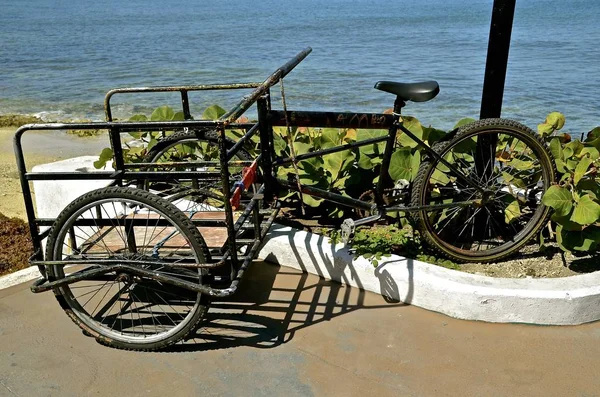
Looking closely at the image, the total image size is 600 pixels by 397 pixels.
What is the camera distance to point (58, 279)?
11.6ft

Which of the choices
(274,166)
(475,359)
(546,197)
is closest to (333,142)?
(274,166)

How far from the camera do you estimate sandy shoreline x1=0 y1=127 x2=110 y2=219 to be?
7.99 meters

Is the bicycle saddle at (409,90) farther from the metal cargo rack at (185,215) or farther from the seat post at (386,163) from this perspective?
the metal cargo rack at (185,215)

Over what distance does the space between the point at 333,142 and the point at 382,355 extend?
6.33 feet

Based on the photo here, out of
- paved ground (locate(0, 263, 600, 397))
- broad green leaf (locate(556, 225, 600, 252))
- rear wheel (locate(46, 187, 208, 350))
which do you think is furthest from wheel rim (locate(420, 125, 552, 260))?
rear wheel (locate(46, 187, 208, 350))

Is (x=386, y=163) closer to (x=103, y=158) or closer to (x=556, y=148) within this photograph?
(x=556, y=148)

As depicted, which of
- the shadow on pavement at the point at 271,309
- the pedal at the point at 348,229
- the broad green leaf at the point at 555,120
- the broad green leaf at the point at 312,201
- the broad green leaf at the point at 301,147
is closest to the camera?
the shadow on pavement at the point at 271,309

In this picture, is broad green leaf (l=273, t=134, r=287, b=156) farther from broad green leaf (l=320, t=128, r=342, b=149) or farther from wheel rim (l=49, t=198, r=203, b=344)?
wheel rim (l=49, t=198, r=203, b=344)

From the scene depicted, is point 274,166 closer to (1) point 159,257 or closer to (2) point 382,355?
(1) point 159,257

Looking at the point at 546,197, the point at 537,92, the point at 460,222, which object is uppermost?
the point at 546,197

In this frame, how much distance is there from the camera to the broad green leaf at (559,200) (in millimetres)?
3801

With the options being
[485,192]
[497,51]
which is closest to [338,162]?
[485,192]

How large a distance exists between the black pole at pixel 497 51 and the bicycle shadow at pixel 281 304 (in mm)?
1281

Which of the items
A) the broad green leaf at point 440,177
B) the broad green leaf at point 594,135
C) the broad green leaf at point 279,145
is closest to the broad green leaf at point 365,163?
the broad green leaf at point 440,177
